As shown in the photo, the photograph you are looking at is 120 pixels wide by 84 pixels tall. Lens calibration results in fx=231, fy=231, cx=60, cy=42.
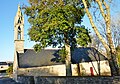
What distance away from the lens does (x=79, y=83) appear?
14.9 metres

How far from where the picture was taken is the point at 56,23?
80.4 ft

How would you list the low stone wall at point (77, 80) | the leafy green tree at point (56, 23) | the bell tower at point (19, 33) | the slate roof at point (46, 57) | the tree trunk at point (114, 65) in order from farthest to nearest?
the bell tower at point (19, 33) < the slate roof at point (46, 57) < the leafy green tree at point (56, 23) < the tree trunk at point (114, 65) < the low stone wall at point (77, 80)

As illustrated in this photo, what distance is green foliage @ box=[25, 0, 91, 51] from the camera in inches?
981

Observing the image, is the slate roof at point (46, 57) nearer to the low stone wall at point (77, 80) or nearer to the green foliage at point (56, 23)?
the green foliage at point (56, 23)

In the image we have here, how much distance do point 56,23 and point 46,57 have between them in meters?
20.4

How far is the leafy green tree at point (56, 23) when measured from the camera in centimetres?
2491

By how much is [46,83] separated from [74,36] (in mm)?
9898

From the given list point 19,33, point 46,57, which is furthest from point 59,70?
point 19,33

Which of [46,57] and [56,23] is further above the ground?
[56,23]

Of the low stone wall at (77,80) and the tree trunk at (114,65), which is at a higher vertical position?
the tree trunk at (114,65)

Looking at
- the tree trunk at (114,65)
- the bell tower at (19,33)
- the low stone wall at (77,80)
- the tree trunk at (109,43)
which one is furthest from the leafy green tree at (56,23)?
the bell tower at (19,33)

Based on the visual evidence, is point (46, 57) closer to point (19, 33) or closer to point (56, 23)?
point (19, 33)

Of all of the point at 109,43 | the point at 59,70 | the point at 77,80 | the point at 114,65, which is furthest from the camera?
the point at 59,70

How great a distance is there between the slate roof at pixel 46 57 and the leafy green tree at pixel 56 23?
559 inches
